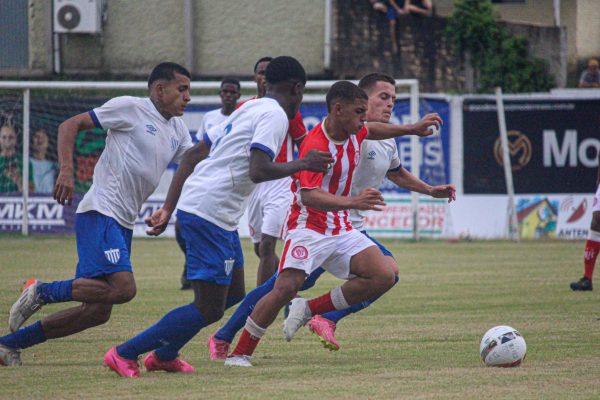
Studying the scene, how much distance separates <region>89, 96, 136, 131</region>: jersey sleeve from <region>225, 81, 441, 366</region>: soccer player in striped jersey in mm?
1270

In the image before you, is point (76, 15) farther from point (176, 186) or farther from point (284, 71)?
point (284, 71)

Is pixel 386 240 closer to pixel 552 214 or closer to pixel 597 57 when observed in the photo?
pixel 552 214

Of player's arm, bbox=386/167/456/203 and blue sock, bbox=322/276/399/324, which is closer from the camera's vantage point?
blue sock, bbox=322/276/399/324

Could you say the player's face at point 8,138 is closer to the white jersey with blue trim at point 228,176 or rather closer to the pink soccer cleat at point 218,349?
the pink soccer cleat at point 218,349

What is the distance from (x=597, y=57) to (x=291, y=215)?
2207cm

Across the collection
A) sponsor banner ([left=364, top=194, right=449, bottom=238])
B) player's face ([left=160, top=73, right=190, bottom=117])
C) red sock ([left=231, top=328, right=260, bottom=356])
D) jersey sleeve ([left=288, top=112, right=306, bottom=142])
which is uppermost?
player's face ([left=160, top=73, right=190, bottom=117])

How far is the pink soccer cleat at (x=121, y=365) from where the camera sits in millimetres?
7754

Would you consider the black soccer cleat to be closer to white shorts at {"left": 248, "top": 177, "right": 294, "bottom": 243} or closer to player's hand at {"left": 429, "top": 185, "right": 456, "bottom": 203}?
white shorts at {"left": 248, "top": 177, "right": 294, "bottom": 243}

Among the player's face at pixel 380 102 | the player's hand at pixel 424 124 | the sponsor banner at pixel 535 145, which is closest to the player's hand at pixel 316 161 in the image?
the player's hand at pixel 424 124

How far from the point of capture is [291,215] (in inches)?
340

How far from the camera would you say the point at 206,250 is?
7.88m

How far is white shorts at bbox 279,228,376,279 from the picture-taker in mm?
8359

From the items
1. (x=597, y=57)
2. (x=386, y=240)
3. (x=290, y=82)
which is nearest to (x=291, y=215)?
(x=290, y=82)

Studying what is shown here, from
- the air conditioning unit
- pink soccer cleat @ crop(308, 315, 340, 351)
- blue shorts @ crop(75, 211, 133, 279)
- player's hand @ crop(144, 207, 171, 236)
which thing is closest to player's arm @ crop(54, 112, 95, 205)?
blue shorts @ crop(75, 211, 133, 279)
